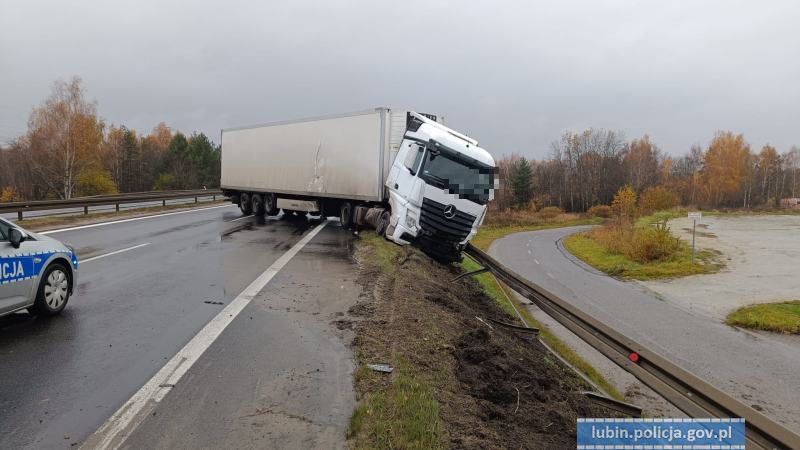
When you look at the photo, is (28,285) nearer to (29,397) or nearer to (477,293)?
(29,397)

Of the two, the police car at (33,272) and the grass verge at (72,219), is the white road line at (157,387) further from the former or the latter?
the grass verge at (72,219)

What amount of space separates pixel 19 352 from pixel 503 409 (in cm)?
510

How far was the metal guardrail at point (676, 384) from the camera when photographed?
4035 mm

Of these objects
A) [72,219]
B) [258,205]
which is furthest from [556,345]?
[72,219]

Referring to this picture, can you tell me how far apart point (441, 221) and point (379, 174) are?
142 inches

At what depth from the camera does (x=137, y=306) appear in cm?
758

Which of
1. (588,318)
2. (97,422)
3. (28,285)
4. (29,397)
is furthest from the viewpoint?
(588,318)

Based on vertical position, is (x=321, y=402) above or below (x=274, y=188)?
below

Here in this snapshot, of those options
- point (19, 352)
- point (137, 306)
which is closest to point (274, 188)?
point (137, 306)

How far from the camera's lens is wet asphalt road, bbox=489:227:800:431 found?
1439 cm

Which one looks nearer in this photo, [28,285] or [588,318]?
[28,285]

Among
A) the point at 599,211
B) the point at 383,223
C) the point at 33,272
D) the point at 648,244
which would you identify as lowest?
the point at 648,244

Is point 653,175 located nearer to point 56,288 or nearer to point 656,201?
point 656,201

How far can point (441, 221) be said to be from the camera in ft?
44.1
